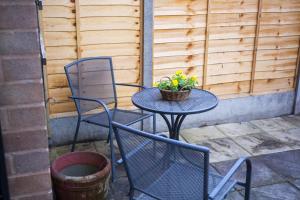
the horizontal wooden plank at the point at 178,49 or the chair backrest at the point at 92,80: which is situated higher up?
the horizontal wooden plank at the point at 178,49

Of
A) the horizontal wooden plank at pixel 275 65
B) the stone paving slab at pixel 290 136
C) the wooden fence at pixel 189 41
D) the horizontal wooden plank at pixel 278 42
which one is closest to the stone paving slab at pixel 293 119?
the stone paving slab at pixel 290 136

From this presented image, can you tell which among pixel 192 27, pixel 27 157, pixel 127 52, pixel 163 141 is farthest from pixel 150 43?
pixel 27 157

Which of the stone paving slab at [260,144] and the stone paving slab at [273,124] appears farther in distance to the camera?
the stone paving slab at [273,124]

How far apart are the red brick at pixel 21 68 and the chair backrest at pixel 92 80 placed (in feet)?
6.52

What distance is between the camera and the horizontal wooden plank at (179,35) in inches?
140

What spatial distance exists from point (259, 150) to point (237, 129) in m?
0.58

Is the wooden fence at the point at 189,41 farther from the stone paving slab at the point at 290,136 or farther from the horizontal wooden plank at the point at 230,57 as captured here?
the stone paving slab at the point at 290,136

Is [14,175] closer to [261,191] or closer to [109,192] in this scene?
[109,192]

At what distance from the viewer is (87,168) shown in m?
2.57

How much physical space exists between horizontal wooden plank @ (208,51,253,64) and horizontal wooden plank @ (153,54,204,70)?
0.45 ft

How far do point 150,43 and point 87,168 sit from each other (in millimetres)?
1535

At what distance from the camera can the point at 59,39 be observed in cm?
320

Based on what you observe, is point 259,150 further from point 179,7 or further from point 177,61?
point 179,7

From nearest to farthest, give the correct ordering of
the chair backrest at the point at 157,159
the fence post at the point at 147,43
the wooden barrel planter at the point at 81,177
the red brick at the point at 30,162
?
the red brick at the point at 30,162 → the chair backrest at the point at 157,159 → the wooden barrel planter at the point at 81,177 → the fence post at the point at 147,43
